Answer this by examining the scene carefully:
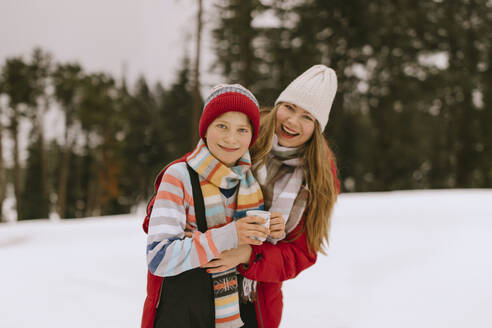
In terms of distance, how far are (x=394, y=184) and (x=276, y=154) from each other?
15.8 m

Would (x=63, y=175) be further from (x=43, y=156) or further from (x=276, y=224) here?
(x=276, y=224)

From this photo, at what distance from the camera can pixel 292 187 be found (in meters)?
1.76

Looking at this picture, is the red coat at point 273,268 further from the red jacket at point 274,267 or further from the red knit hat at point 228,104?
the red knit hat at point 228,104

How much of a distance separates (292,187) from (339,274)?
2.81 m

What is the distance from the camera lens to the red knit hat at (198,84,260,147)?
155cm

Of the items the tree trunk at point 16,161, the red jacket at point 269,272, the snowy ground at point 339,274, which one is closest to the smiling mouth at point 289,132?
the red jacket at point 269,272

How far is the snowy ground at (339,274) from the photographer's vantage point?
314 centimetres

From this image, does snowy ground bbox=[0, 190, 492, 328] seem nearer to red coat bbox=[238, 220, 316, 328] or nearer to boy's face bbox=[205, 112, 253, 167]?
red coat bbox=[238, 220, 316, 328]

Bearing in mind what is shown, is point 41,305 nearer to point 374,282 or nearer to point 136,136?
point 374,282

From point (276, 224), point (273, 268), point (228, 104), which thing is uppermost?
point (228, 104)

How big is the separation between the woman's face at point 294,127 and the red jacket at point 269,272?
0.45 metres

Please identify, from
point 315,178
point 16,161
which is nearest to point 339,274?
point 315,178

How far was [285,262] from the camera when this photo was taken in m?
1.71

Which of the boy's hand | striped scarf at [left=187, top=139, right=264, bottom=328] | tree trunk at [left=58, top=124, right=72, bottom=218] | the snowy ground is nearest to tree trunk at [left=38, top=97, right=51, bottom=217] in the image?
tree trunk at [left=58, top=124, right=72, bottom=218]
